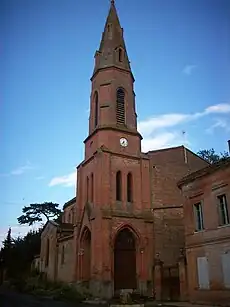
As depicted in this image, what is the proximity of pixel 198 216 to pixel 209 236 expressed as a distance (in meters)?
1.90

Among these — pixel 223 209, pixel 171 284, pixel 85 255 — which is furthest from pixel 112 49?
pixel 171 284

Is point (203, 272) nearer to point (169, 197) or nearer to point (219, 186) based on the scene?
point (219, 186)

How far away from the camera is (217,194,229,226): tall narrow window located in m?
18.5

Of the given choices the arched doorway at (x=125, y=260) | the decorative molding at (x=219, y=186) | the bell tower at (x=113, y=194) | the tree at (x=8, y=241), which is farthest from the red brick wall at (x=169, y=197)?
the tree at (x=8, y=241)

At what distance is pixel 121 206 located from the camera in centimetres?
2805

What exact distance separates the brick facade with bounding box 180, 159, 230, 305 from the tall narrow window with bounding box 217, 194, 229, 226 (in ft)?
0.14

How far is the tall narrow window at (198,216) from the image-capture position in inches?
813

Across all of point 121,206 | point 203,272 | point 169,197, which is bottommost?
point 203,272

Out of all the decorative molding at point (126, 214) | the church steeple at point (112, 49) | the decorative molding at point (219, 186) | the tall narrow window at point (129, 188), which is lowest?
the decorative molding at point (126, 214)

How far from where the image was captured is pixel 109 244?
2580 cm

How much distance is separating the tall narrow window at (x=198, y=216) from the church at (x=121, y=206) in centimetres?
335

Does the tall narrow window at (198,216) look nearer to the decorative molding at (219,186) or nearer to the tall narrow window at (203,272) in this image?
the decorative molding at (219,186)

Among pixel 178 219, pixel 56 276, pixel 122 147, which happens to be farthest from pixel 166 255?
pixel 56 276

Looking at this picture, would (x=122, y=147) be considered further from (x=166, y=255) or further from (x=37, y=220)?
(x=37, y=220)
